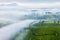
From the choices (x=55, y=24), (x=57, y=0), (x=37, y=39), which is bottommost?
(x=37, y=39)

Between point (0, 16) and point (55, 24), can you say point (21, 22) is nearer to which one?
point (0, 16)

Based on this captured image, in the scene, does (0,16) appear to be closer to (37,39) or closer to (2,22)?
(2,22)

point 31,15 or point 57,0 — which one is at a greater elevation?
point 57,0

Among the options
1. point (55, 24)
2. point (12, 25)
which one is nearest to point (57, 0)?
point (55, 24)

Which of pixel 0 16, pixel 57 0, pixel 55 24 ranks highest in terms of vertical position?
pixel 57 0

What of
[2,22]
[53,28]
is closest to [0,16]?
[2,22]
